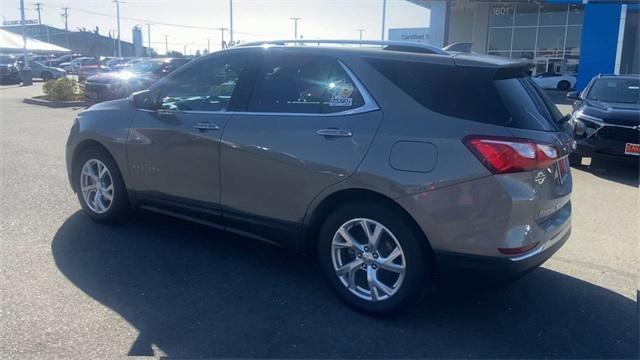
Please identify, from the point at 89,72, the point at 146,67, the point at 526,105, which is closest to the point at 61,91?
the point at 146,67

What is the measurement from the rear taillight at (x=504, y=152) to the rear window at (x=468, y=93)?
0.12 m

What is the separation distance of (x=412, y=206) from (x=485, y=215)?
44 centimetres

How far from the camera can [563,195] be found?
3820 millimetres

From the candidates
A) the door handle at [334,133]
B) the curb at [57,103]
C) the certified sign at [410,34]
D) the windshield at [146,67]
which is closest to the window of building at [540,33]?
the certified sign at [410,34]

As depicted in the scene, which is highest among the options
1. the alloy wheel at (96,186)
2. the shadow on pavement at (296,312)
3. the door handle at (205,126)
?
the door handle at (205,126)

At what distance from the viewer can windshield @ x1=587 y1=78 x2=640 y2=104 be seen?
9930 millimetres

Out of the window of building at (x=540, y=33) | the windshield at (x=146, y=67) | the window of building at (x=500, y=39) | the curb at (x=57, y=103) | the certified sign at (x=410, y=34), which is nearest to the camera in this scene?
the curb at (x=57, y=103)

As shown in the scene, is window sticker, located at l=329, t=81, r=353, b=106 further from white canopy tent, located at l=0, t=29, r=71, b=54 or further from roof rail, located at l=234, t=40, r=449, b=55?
white canopy tent, located at l=0, t=29, r=71, b=54

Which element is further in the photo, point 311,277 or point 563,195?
point 311,277

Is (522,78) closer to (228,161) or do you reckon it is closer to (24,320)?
(228,161)

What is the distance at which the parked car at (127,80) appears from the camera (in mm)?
17844

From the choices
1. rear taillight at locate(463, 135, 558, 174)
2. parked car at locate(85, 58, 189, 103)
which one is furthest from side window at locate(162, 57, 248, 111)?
parked car at locate(85, 58, 189, 103)

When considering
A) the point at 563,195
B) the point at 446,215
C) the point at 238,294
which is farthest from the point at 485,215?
the point at 238,294

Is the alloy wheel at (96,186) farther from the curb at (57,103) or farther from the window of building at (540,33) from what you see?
the window of building at (540,33)
